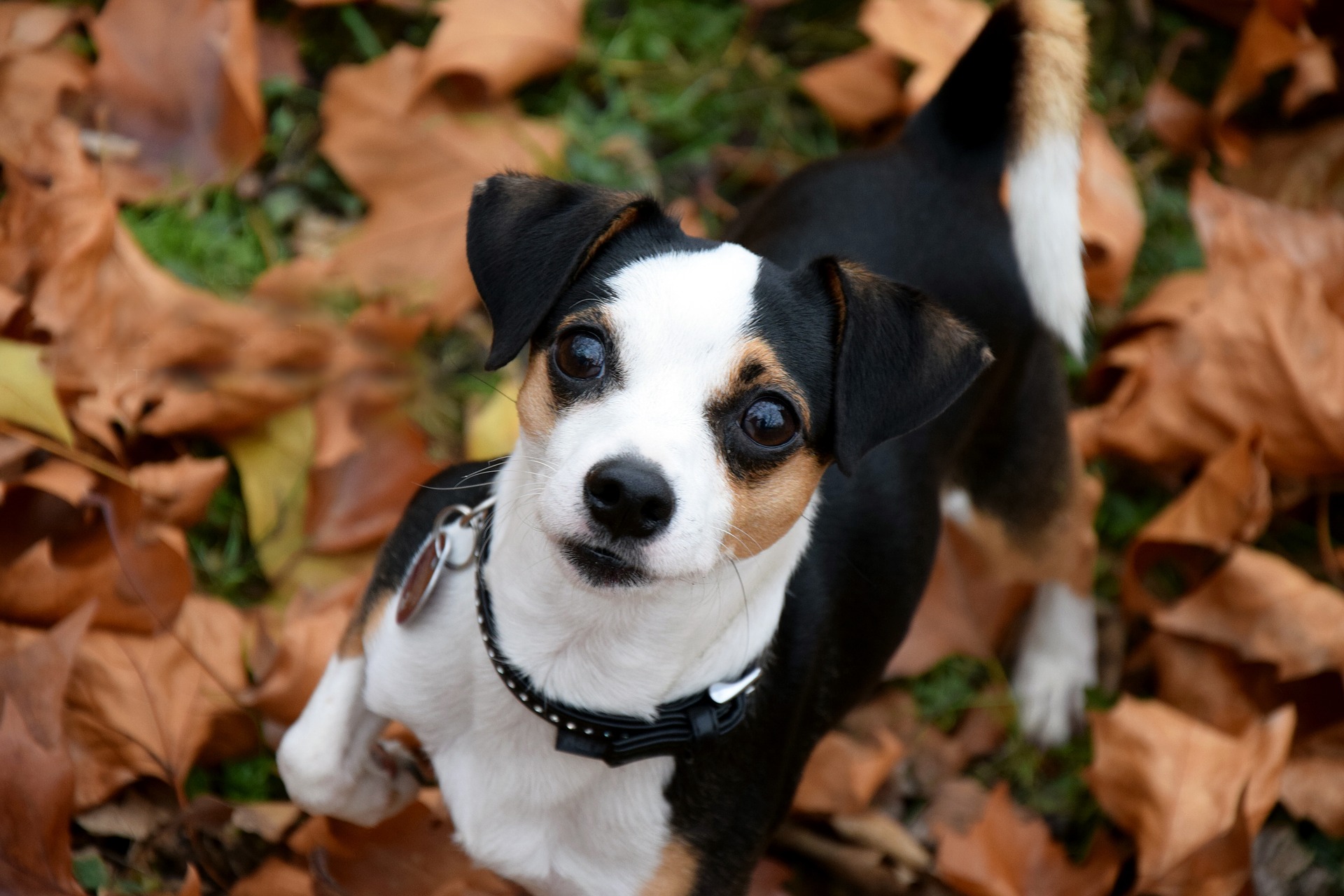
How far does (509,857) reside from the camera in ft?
8.86

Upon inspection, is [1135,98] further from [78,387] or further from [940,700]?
[78,387]

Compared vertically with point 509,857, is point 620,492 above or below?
above

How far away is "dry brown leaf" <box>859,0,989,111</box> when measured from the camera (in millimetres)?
4438

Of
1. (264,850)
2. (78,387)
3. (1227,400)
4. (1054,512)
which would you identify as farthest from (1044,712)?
(78,387)

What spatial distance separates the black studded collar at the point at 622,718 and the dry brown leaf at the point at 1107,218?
2.65m

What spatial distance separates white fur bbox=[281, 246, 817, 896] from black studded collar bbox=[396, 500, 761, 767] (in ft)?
0.08

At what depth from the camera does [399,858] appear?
306 centimetres

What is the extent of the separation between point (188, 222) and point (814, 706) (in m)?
2.68

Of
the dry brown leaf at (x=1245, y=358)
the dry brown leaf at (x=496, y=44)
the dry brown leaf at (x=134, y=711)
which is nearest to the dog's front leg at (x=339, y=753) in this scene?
the dry brown leaf at (x=134, y=711)

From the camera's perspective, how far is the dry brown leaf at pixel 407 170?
161 inches

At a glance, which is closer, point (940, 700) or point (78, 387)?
point (78, 387)

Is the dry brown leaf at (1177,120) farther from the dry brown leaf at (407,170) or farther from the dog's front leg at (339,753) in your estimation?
the dog's front leg at (339,753)

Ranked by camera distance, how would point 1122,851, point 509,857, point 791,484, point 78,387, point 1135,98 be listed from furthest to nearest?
point 1135,98 → point 1122,851 → point 78,387 → point 509,857 → point 791,484

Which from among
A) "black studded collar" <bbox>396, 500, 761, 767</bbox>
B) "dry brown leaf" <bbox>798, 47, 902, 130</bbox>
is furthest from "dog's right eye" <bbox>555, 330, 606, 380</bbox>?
"dry brown leaf" <bbox>798, 47, 902, 130</bbox>
